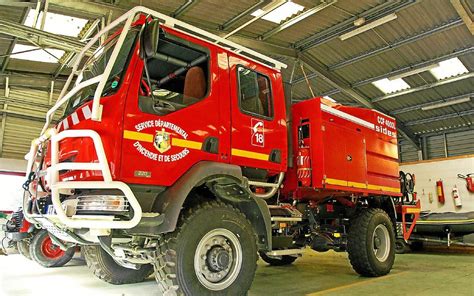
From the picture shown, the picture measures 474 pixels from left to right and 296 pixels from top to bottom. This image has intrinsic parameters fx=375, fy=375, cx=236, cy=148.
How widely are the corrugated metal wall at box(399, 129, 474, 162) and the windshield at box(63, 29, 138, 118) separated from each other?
1639 centimetres

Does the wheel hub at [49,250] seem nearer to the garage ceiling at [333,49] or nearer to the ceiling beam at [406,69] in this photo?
the garage ceiling at [333,49]

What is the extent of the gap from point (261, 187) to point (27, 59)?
9.98 meters

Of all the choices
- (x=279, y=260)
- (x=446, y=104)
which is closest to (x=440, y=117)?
(x=446, y=104)

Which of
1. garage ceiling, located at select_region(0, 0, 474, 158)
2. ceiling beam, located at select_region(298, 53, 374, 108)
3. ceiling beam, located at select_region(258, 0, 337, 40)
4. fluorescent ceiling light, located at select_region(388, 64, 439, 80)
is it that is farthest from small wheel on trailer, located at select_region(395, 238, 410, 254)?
ceiling beam, located at select_region(258, 0, 337, 40)

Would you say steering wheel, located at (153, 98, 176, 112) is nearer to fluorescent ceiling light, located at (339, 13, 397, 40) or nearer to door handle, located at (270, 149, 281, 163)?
door handle, located at (270, 149, 281, 163)

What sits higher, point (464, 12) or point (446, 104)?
point (464, 12)

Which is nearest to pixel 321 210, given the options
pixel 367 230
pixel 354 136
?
pixel 367 230

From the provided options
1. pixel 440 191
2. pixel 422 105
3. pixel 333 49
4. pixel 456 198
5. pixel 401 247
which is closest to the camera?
pixel 456 198

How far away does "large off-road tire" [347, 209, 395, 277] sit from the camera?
233 inches

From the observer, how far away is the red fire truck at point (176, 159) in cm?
325

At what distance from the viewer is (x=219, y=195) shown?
13.0ft

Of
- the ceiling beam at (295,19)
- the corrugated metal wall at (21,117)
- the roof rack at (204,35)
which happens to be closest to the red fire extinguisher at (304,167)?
the roof rack at (204,35)

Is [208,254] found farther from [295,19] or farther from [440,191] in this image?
[440,191]

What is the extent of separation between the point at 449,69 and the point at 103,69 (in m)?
12.0
